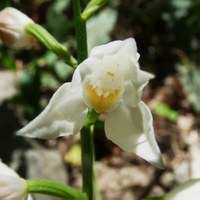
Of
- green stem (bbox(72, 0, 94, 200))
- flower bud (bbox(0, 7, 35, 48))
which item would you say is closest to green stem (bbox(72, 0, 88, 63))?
green stem (bbox(72, 0, 94, 200))

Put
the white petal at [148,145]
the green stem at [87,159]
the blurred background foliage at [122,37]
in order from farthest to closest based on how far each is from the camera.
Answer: the blurred background foliage at [122,37] < the green stem at [87,159] < the white petal at [148,145]

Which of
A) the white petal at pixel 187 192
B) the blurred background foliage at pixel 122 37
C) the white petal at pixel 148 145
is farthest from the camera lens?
the blurred background foliage at pixel 122 37

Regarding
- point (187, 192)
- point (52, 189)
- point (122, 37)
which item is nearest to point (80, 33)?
point (52, 189)

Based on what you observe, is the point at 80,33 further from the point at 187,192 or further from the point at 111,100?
the point at 187,192

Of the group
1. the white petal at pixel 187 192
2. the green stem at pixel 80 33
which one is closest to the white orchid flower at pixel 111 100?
the green stem at pixel 80 33

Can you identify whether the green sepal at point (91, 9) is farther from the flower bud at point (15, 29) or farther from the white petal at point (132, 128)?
the white petal at point (132, 128)

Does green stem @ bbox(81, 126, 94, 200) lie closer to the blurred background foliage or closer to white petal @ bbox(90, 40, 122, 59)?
white petal @ bbox(90, 40, 122, 59)
